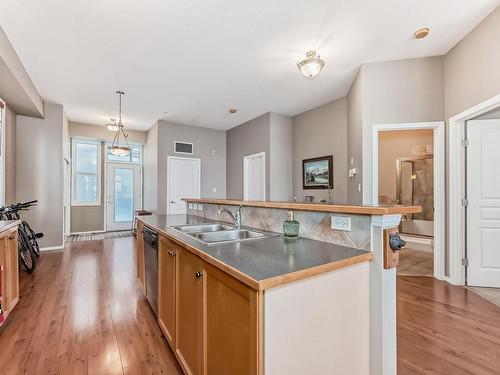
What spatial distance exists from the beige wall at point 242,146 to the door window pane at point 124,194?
9.68 feet

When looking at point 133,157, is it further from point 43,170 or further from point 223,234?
point 223,234

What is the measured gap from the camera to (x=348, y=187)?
4.22 meters

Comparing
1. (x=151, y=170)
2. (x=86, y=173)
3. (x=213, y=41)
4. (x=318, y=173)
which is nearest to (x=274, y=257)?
(x=213, y=41)

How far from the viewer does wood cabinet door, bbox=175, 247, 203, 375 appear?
128 centimetres

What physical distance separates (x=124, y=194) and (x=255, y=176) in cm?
406

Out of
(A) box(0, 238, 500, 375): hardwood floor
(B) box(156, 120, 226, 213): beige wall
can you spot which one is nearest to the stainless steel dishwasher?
(A) box(0, 238, 500, 375): hardwood floor

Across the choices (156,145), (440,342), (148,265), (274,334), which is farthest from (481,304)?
(156,145)

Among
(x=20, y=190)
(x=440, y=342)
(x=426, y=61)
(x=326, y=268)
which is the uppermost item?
(x=426, y=61)

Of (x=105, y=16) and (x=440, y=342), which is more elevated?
(x=105, y=16)

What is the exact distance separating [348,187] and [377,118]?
1316 millimetres

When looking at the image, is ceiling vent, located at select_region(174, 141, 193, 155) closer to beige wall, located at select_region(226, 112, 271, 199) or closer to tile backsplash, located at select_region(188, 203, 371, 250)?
beige wall, located at select_region(226, 112, 271, 199)

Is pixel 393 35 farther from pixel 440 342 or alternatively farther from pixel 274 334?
pixel 274 334

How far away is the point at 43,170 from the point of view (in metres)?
4.77

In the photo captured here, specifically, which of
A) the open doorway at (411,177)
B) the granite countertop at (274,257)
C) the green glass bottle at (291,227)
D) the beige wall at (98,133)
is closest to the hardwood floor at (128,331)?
the granite countertop at (274,257)
